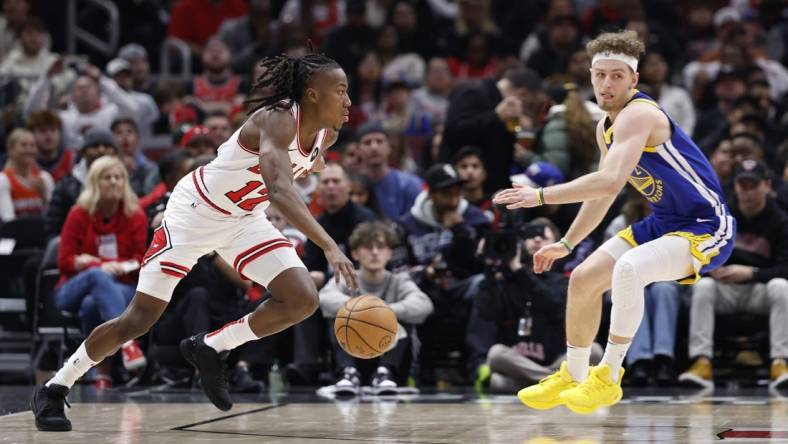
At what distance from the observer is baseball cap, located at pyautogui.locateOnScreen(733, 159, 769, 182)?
9.09m

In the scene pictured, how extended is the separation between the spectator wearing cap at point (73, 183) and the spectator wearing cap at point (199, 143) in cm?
62

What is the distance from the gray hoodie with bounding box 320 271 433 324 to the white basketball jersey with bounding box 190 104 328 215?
262 centimetres

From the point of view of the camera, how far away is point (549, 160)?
33.0 ft

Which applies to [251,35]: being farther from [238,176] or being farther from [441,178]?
[238,176]

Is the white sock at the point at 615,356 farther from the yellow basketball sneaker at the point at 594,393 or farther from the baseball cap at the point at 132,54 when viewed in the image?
the baseball cap at the point at 132,54

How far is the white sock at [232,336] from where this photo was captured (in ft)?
20.3

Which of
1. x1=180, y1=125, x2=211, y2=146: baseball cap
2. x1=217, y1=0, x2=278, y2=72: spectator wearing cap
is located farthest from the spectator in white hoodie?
x1=217, y1=0, x2=278, y2=72: spectator wearing cap

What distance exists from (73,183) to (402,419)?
15.1 ft

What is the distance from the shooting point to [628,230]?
21.2ft

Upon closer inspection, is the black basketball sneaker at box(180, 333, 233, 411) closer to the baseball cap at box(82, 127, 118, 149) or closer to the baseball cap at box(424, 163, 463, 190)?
the baseball cap at box(424, 163, 463, 190)

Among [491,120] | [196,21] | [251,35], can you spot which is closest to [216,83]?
[251,35]

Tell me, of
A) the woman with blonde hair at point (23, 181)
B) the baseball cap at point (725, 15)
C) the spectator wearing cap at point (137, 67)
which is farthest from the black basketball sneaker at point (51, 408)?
the baseball cap at point (725, 15)

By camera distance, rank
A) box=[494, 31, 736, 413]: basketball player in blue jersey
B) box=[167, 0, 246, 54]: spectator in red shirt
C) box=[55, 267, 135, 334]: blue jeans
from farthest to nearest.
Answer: box=[167, 0, 246, 54]: spectator in red shirt < box=[55, 267, 135, 334]: blue jeans < box=[494, 31, 736, 413]: basketball player in blue jersey

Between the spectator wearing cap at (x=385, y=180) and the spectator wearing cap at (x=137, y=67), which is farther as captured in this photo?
the spectator wearing cap at (x=137, y=67)
